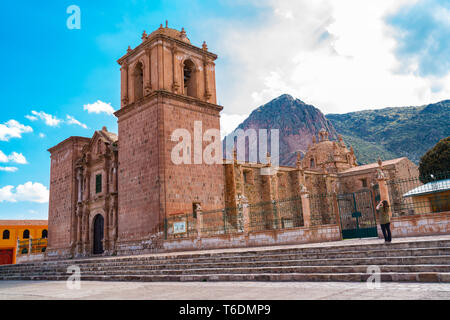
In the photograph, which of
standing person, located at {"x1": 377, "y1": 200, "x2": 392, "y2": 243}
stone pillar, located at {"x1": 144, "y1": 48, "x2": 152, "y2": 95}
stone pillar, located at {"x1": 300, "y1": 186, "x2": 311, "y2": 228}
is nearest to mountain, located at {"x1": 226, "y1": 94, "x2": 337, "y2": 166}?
stone pillar, located at {"x1": 144, "y1": 48, "x2": 152, "y2": 95}

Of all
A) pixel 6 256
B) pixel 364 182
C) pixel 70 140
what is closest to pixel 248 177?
pixel 70 140

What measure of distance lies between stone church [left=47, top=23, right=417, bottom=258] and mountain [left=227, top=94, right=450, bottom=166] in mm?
63514

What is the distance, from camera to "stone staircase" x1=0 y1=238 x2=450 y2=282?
6660mm

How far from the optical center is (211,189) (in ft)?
68.5

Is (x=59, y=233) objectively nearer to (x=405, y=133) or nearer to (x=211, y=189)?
(x=211, y=189)

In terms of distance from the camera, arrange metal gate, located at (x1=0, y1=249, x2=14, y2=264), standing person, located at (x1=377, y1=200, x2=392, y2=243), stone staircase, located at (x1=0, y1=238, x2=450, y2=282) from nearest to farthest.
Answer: stone staircase, located at (x1=0, y1=238, x2=450, y2=282) < standing person, located at (x1=377, y1=200, x2=392, y2=243) < metal gate, located at (x1=0, y1=249, x2=14, y2=264)

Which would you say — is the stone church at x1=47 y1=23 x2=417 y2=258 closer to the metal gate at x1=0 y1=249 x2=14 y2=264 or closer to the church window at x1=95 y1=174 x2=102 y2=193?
the church window at x1=95 y1=174 x2=102 y2=193

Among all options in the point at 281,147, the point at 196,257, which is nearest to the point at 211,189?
the point at 196,257

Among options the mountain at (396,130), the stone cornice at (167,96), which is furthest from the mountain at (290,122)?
the stone cornice at (167,96)

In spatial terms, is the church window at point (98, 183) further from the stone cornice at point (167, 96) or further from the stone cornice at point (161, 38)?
the stone cornice at point (161, 38)

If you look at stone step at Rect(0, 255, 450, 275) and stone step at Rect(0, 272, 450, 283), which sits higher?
stone step at Rect(0, 255, 450, 275)

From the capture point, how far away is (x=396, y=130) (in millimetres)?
95750

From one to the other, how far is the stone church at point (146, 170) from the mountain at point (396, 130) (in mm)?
64339
